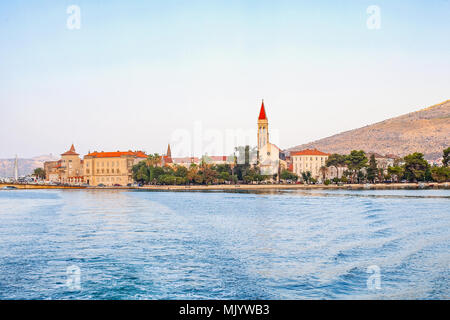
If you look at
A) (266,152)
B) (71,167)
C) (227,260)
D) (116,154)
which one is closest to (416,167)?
(266,152)

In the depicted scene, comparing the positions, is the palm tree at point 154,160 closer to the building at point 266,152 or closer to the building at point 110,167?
the building at point 110,167

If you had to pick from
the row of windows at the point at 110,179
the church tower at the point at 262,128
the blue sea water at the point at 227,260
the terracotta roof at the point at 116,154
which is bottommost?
the blue sea water at the point at 227,260

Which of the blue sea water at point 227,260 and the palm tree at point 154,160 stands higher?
the palm tree at point 154,160

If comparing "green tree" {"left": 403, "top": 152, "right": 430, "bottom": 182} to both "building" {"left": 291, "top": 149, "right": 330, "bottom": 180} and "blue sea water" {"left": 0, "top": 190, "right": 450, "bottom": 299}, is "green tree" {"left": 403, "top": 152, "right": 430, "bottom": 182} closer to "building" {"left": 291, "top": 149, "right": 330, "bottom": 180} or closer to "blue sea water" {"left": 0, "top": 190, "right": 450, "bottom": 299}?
Result: "building" {"left": 291, "top": 149, "right": 330, "bottom": 180}

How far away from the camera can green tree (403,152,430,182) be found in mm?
103688

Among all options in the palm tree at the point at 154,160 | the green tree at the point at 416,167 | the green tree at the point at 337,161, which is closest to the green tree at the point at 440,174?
the green tree at the point at 416,167

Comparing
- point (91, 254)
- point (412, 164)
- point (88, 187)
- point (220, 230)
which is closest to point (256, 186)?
point (412, 164)

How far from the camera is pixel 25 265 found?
16.9m

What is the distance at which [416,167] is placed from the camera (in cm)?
10519

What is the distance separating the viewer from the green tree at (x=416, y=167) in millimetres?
103688

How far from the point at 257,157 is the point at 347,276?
356ft

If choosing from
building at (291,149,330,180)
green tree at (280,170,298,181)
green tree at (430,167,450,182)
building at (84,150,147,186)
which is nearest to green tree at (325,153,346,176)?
green tree at (280,170,298,181)

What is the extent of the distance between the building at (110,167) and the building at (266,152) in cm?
3584

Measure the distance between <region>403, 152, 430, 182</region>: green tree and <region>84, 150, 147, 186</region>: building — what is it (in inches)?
2908
